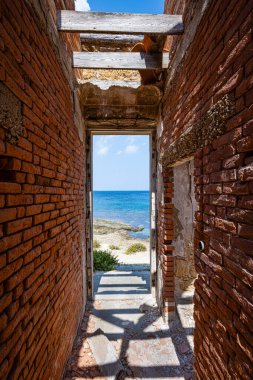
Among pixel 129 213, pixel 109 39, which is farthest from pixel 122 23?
pixel 129 213

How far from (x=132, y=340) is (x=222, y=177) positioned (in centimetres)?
339

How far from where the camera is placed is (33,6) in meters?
1.83

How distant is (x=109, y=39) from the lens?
13.0 ft

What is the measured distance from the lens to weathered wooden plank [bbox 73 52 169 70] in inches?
129

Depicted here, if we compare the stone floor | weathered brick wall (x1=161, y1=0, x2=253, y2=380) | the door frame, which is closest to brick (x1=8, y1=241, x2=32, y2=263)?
weathered brick wall (x1=161, y1=0, x2=253, y2=380)

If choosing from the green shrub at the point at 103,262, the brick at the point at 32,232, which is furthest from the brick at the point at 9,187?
the green shrub at the point at 103,262

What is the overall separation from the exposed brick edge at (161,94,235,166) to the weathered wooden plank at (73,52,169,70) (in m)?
1.44

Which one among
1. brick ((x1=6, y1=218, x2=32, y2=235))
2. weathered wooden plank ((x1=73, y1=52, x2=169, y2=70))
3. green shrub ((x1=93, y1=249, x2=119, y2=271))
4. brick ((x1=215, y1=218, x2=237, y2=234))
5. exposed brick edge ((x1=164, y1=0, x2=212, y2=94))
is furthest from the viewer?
green shrub ((x1=93, y1=249, x2=119, y2=271))

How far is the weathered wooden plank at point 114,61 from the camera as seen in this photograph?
328cm

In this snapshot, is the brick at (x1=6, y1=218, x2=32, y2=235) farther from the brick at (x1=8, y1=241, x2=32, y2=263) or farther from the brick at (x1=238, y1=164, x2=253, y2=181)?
the brick at (x1=238, y1=164, x2=253, y2=181)

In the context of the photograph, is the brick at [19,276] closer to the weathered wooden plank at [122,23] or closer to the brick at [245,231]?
the brick at [245,231]

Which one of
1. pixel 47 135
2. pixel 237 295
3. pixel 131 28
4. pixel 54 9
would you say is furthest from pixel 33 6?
pixel 237 295

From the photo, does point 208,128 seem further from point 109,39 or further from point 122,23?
point 109,39

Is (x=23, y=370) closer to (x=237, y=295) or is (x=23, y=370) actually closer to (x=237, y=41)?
(x=237, y=295)
